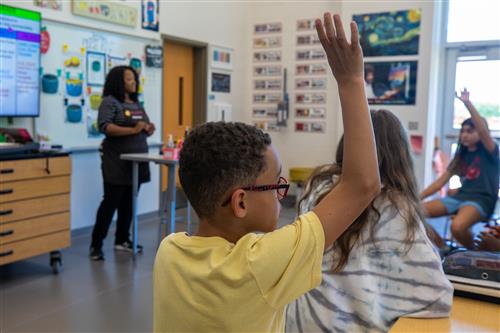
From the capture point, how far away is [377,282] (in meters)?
1.35

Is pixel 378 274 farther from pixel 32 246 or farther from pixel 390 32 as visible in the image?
pixel 390 32

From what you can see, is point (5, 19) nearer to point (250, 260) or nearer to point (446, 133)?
point (250, 260)

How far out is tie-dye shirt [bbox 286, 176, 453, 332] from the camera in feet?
4.28

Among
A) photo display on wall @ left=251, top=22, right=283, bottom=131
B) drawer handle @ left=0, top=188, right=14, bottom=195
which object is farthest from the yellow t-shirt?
photo display on wall @ left=251, top=22, right=283, bottom=131

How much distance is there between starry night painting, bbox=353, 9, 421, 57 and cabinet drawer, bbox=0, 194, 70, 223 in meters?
3.71

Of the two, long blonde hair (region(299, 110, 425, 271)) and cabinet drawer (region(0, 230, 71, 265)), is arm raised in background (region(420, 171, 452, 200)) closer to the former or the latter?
long blonde hair (region(299, 110, 425, 271))

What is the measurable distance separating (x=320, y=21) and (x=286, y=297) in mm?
409

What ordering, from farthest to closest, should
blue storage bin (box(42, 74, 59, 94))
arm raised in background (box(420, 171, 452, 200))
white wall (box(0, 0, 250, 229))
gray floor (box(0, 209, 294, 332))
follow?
1. white wall (box(0, 0, 250, 229))
2. blue storage bin (box(42, 74, 59, 94))
3. arm raised in background (box(420, 171, 452, 200))
4. gray floor (box(0, 209, 294, 332))

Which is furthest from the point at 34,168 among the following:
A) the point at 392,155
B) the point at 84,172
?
the point at 392,155

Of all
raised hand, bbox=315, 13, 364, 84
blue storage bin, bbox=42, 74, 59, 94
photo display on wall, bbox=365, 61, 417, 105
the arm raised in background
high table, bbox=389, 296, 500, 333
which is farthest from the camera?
photo display on wall, bbox=365, 61, 417, 105

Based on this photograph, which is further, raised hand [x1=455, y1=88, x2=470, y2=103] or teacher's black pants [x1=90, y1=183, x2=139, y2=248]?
teacher's black pants [x1=90, y1=183, x2=139, y2=248]

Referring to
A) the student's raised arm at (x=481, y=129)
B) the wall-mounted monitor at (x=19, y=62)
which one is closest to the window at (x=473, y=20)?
the student's raised arm at (x=481, y=129)

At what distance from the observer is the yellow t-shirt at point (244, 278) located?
0.75 meters

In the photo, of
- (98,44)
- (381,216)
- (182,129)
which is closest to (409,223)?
(381,216)
